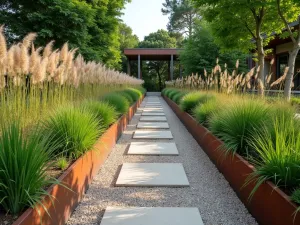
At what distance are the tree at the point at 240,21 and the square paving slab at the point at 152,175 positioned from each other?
4832mm

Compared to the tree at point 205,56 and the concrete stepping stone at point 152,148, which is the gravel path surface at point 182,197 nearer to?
the concrete stepping stone at point 152,148

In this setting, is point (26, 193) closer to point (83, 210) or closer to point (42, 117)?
point (83, 210)

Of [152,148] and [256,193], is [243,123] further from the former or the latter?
[152,148]

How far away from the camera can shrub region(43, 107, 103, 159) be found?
3.20 m

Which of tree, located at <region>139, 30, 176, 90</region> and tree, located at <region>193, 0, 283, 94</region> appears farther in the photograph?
tree, located at <region>139, 30, 176, 90</region>

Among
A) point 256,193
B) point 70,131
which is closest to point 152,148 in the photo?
point 70,131

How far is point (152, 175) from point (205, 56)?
14.6m

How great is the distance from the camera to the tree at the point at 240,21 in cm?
769

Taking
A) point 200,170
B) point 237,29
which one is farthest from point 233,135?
point 237,29

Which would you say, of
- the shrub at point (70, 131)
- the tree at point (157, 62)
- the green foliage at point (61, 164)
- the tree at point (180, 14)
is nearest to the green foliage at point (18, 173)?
the green foliage at point (61, 164)

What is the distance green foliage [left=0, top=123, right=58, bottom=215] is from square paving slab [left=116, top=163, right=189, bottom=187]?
136cm

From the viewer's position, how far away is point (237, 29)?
29.4ft

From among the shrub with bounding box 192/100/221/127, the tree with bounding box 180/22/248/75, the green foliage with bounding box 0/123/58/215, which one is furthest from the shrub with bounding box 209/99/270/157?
the tree with bounding box 180/22/248/75

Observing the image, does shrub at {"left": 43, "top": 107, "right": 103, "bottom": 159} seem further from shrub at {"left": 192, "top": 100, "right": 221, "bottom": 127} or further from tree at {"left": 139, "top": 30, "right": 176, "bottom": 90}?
tree at {"left": 139, "top": 30, "right": 176, "bottom": 90}
